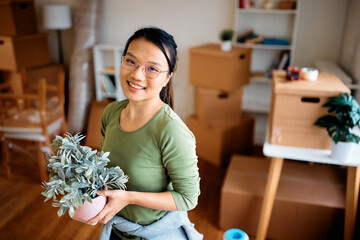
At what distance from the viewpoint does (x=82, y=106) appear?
12.0 ft

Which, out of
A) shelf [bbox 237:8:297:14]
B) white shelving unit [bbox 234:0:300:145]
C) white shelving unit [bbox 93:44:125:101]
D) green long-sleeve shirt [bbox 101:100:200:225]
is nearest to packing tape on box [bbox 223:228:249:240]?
green long-sleeve shirt [bbox 101:100:200:225]

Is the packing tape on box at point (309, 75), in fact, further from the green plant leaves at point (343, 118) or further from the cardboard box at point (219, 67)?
the cardboard box at point (219, 67)

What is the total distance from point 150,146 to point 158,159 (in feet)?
0.14

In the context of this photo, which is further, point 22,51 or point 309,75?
point 22,51

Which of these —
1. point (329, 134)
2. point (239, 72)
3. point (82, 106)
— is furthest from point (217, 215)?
point (82, 106)

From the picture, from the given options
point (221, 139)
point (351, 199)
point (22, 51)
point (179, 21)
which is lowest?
point (221, 139)

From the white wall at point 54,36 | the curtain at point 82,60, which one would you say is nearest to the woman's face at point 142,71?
the curtain at point 82,60

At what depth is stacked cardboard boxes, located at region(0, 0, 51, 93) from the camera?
334 cm

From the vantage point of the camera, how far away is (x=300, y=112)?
169cm

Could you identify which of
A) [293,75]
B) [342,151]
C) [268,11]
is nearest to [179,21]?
[268,11]

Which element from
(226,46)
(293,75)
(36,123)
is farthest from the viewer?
(226,46)

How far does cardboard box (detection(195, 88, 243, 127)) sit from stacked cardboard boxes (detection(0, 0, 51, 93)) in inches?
72.4

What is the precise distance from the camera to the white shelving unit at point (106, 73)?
139 inches

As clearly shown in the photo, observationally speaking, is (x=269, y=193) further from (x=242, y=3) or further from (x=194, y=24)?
(x=194, y=24)
